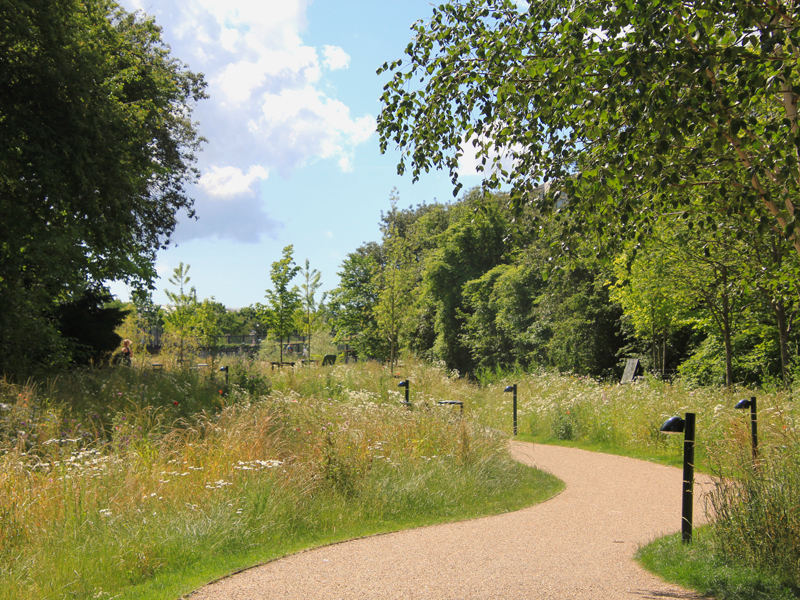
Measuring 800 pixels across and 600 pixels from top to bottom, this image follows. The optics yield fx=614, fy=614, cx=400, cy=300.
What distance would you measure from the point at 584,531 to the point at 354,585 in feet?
9.86

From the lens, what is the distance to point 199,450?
304 inches

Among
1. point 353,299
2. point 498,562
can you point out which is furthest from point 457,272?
point 498,562

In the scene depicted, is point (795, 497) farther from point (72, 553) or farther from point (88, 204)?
point (88, 204)

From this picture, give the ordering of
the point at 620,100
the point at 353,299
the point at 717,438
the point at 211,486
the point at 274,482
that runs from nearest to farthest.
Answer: the point at 620,100
the point at 211,486
the point at 274,482
the point at 717,438
the point at 353,299

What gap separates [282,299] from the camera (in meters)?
31.0

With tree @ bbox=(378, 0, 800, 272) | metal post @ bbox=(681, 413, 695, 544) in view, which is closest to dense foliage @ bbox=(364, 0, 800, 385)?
Answer: tree @ bbox=(378, 0, 800, 272)

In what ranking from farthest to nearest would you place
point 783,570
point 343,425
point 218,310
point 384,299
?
1. point 218,310
2. point 384,299
3. point 343,425
4. point 783,570

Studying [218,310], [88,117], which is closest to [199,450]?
[88,117]

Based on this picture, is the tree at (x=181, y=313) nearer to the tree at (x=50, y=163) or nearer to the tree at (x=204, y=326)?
the tree at (x=204, y=326)

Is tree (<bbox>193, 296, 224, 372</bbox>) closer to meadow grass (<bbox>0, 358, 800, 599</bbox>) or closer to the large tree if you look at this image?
the large tree

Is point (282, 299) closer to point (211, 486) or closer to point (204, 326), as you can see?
point (204, 326)

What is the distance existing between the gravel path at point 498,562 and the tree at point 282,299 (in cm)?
2415

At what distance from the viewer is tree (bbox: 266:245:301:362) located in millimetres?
30891

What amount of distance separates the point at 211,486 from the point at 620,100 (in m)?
5.41
